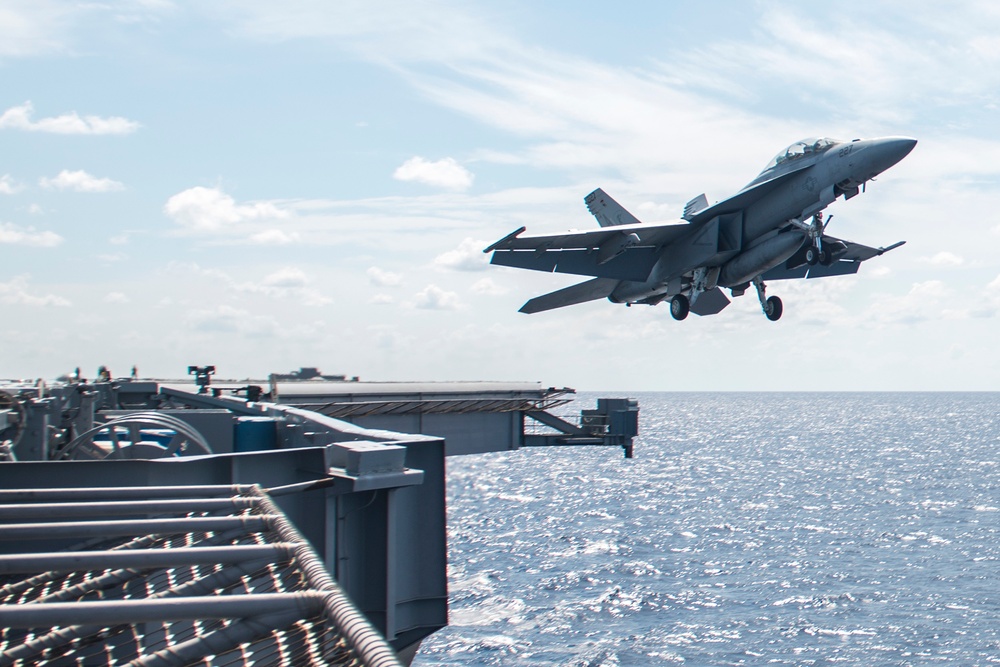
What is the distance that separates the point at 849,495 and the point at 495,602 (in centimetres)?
5040

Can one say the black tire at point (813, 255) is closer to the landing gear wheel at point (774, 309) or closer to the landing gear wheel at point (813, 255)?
the landing gear wheel at point (813, 255)

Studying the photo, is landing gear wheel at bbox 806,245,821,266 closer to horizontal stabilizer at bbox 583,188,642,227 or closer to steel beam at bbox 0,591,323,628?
horizontal stabilizer at bbox 583,188,642,227

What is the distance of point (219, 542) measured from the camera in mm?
6164

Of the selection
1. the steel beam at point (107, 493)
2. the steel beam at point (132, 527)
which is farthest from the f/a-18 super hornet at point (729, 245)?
the steel beam at point (132, 527)

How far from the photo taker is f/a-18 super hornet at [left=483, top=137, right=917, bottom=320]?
25.9 meters

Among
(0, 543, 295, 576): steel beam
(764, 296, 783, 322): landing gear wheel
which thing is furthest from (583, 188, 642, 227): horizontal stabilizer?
(0, 543, 295, 576): steel beam

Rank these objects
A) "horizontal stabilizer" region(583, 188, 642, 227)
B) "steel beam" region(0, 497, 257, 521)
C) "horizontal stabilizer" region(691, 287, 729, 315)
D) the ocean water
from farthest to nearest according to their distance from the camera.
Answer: the ocean water, "horizontal stabilizer" region(583, 188, 642, 227), "horizontal stabilizer" region(691, 287, 729, 315), "steel beam" region(0, 497, 257, 521)

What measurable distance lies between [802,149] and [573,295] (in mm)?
10783

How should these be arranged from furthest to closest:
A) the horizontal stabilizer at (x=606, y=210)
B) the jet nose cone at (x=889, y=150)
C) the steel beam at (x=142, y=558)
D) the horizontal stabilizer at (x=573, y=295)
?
the horizontal stabilizer at (x=606, y=210), the horizontal stabilizer at (x=573, y=295), the jet nose cone at (x=889, y=150), the steel beam at (x=142, y=558)

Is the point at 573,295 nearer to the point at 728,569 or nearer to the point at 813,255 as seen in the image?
the point at 813,255

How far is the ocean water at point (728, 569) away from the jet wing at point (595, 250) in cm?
1540

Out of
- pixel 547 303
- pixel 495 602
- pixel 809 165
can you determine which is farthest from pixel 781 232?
pixel 495 602

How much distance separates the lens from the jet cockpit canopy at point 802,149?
26.3 meters

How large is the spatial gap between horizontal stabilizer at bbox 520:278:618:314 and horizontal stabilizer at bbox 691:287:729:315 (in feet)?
10.3
